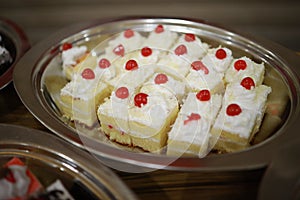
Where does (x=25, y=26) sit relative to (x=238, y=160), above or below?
above

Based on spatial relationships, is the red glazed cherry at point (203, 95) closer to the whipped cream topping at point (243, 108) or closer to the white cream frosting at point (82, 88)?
the whipped cream topping at point (243, 108)

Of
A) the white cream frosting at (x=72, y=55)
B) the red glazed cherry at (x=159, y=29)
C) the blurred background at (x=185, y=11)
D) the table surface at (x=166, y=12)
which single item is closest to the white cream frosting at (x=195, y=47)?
the red glazed cherry at (x=159, y=29)

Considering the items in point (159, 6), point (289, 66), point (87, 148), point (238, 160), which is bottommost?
point (238, 160)

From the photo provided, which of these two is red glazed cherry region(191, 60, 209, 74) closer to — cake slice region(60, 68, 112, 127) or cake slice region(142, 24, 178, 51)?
cake slice region(142, 24, 178, 51)

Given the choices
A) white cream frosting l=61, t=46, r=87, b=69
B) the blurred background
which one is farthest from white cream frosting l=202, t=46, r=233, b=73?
the blurred background

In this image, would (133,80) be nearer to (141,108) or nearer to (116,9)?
(141,108)

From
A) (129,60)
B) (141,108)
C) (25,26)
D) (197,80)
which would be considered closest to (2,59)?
(129,60)

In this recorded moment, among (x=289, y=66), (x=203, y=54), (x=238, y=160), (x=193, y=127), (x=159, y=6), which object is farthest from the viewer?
(x=159, y=6)

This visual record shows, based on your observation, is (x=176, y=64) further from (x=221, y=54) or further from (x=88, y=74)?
(x=88, y=74)
